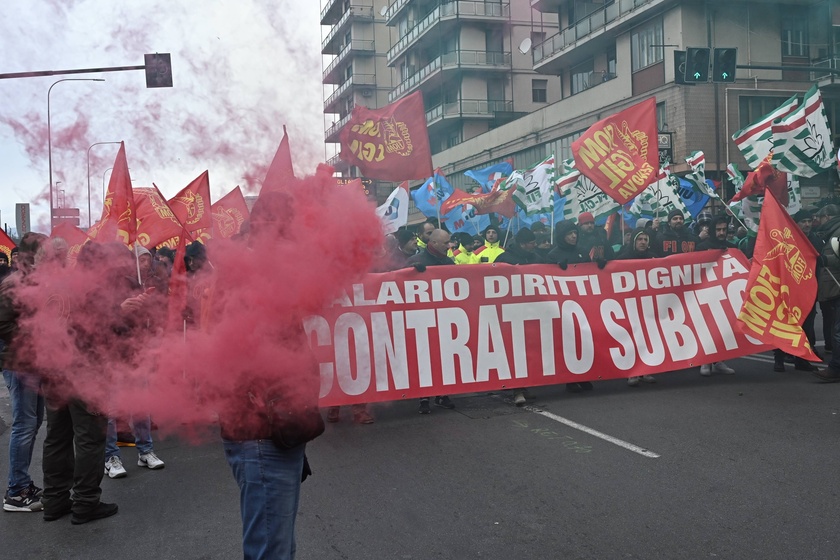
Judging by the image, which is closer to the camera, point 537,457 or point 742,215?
point 537,457

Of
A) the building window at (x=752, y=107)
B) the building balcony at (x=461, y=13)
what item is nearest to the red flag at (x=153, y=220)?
the building balcony at (x=461, y=13)

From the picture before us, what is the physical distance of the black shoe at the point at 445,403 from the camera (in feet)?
25.8

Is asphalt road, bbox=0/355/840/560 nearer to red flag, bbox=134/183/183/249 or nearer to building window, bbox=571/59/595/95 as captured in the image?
red flag, bbox=134/183/183/249

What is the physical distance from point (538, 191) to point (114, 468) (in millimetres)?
10880

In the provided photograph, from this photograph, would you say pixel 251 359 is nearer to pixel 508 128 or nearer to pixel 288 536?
pixel 288 536

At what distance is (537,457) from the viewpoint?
5.81m

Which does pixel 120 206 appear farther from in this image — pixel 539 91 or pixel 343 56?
pixel 539 91

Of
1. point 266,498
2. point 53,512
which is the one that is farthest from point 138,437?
point 266,498

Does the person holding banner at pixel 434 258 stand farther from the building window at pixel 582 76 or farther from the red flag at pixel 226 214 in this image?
the building window at pixel 582 76

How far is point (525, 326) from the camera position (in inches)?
312

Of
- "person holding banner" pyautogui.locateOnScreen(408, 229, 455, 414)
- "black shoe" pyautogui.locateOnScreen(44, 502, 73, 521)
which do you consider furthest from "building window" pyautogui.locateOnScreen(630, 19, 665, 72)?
"black shoe" pyautogui.locateOnScreen(44, 502, 73, 521)

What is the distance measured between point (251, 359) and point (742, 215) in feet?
34.7

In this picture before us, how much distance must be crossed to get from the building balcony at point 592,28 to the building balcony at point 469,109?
20.8ft

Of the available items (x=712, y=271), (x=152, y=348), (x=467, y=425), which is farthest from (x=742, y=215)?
(x=152, y=348)
